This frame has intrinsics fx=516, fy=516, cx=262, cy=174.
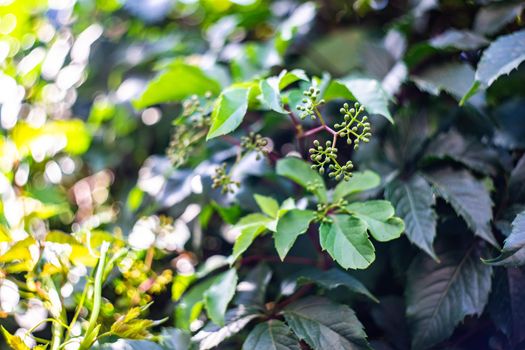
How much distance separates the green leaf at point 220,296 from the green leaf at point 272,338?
0.17 ft

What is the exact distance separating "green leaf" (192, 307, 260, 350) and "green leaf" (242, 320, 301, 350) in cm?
3

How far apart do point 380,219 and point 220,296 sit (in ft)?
0.83

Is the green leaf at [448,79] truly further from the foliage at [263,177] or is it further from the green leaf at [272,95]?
the green leaf at [272,95]

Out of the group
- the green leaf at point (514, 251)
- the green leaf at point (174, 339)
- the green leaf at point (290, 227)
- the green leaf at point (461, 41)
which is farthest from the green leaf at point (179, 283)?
the green leaf at point (461, 41)

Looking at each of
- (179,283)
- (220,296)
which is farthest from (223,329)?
(179,283)

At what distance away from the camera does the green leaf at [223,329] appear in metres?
0.70

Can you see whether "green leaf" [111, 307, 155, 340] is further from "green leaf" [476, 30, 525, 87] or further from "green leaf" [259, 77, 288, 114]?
"green leaf" [476, 30, 525, 87]

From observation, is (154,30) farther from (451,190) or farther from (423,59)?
(451,190)

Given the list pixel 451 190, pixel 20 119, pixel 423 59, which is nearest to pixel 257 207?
pixel 451 190

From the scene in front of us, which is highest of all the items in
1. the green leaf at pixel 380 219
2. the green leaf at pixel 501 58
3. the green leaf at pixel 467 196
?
the green leaf at pixel 501 58

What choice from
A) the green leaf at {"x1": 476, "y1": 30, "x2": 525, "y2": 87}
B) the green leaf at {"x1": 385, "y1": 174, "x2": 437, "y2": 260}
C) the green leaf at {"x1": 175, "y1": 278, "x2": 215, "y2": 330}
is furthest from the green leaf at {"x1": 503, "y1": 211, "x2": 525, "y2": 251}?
the green leaf at {"x1": 175, "y1": 278, "x2": 215, "y2": 330}

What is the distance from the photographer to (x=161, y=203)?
95cm

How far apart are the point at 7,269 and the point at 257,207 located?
1.28ft

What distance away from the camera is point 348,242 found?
644mm
